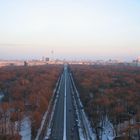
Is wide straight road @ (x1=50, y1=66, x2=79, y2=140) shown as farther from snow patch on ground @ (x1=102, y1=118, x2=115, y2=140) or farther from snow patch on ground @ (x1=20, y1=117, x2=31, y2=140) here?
snow patch on ground @ (x1=102, y1=118, x2=115, y2=140)

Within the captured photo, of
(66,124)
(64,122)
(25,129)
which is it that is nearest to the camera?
(25,129)

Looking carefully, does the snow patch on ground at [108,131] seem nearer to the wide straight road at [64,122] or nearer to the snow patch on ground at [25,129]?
the wide straight road at [64,122]

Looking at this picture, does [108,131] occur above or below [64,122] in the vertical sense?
below

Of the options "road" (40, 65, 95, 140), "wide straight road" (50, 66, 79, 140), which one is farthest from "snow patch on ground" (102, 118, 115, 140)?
"wide straight road" (50, 66, 79, 140)

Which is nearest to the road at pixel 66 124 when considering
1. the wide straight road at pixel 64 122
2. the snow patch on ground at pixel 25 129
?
the wide straight road at pixel 64 122

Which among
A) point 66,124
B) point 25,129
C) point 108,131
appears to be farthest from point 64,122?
point 108,131

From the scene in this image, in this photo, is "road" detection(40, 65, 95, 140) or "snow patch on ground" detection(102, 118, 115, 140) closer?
"road" detection(40, 65, 95, 140)

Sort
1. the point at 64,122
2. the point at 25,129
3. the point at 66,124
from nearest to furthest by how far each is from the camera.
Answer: the point at 25,129, the point at 66,124, the point at 64,122

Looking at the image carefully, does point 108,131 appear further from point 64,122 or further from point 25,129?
point 25,129

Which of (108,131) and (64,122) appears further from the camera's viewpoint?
(64,122)

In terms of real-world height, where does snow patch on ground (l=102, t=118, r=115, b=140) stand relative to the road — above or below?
below

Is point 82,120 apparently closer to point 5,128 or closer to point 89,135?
point 89,135
